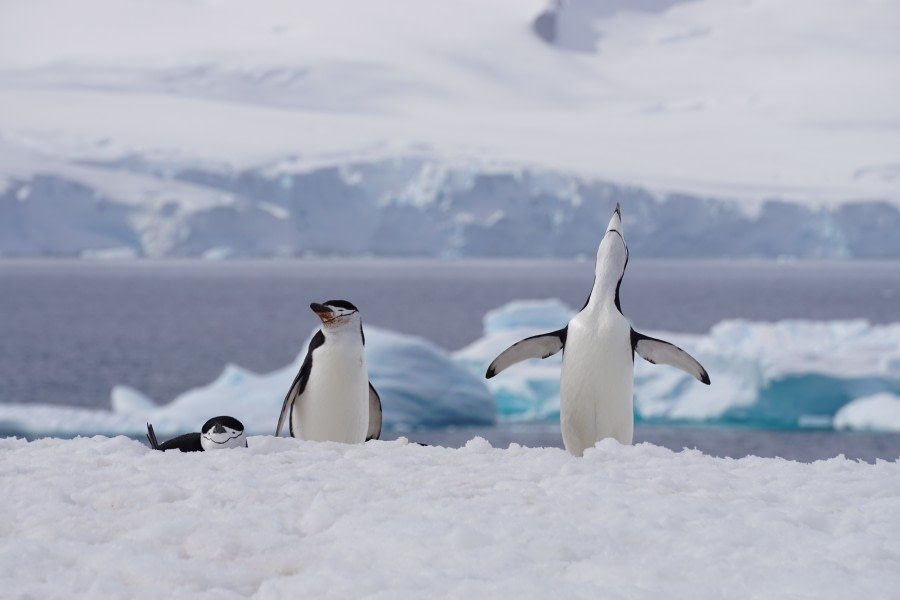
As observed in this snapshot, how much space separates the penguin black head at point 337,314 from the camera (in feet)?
19.2

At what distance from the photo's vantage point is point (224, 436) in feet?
16.7

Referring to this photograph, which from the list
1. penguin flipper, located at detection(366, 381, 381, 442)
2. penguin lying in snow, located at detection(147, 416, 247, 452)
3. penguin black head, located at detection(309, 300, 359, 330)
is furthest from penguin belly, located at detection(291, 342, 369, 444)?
penguin lying in snow, located at detection(147, 416, 247, 452)

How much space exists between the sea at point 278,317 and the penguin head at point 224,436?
5.15 meters

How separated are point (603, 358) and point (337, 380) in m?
1.50

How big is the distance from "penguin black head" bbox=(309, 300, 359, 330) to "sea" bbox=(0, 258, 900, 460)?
4407 millimetres

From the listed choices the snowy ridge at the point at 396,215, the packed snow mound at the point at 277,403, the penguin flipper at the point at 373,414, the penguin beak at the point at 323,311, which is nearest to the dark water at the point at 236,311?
the snowy ridge at the point at 396,215

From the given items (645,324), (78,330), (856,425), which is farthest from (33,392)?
(645,324)

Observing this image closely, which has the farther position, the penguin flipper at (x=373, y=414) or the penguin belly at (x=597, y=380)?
the penguin flipper at (x=373, y=414)

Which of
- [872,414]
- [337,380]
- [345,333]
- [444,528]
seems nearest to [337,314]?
[345,333]

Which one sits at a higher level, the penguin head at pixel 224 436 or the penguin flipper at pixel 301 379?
the penguin flipper at pixel 301 379

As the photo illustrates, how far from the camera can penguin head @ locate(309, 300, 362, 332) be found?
5.88m

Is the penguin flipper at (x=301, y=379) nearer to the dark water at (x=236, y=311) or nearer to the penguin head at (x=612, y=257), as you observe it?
the penguin head at (x=612, y=257)

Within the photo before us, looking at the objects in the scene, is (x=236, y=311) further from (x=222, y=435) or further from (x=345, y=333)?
(x=222, y=435)

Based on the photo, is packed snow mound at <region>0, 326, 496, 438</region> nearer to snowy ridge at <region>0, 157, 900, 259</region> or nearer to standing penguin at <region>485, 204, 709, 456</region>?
standing penguin at <region>485, 204, 709, 456</region>
